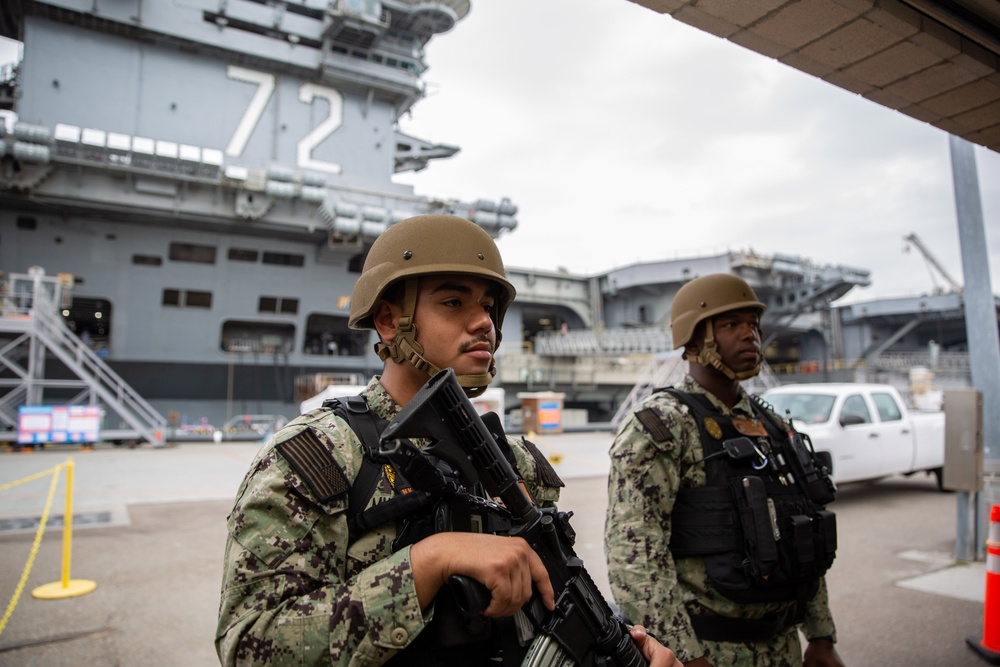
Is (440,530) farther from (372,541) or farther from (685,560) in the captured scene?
(685,560)

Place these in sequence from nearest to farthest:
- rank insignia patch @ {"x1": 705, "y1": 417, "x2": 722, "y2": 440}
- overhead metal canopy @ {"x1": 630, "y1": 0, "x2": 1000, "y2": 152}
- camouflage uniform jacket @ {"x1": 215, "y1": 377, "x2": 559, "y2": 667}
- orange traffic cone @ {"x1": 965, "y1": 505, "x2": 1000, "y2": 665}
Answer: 1. camouflage uniform jacket @ {"x1": 215, "y1": 377, "x2": 559, "y2": 667}
2. overhead metal canopy @ {"x1": 630, "y1": 0, "x2": 1000, "y2": 152}
3. rank insignia patch @ {"x1": 705, "y1": 417, "x2": 722, "y2": 440}
4. orange traffic cone @ {"x1": 965, "y1": 505, "x2": 1000, "y2": 665}

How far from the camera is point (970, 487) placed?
5883mm

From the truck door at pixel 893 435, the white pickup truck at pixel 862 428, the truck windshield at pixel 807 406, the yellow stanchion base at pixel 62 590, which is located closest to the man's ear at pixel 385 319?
the yellow stanchion base at pixel 62 590

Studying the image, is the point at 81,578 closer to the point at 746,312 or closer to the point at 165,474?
the point at 746,312

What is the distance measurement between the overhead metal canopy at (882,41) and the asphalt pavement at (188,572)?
3453mm

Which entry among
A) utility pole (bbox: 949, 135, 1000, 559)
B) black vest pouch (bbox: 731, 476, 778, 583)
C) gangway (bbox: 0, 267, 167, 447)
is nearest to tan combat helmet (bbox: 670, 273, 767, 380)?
black vest pouch (bbox: 731, 476, 778, 583)

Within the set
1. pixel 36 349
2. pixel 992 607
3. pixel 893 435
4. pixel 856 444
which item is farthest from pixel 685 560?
pixel 36 349

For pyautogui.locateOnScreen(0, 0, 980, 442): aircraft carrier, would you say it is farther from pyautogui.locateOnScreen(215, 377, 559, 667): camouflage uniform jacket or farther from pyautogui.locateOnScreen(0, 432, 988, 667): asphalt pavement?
pyautogui.locateOnScreen(215, 377, 559, 667): camouflage uniform jacket

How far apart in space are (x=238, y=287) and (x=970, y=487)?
70.0 ft

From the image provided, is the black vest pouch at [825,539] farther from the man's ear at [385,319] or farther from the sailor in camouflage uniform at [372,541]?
the man's ear at [385,319]

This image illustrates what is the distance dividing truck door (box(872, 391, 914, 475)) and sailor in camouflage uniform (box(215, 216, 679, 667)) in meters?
9.48

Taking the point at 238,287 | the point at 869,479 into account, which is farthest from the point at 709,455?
the point at 238,287

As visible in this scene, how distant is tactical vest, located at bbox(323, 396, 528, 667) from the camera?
1124mm

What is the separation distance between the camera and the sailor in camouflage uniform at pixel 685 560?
2.09 meters
